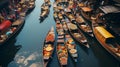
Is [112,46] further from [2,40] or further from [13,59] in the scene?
[2,40]

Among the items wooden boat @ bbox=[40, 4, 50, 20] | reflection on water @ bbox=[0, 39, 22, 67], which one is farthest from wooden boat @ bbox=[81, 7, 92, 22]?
reflection on water @ bbox=[0, 39, 22, 67]

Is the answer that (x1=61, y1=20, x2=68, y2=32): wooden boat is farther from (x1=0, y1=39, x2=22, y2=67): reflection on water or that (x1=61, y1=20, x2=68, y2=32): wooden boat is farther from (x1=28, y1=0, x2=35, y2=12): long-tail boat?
(x1=28, y1=0, x2=35, y2=12): long-tail boat

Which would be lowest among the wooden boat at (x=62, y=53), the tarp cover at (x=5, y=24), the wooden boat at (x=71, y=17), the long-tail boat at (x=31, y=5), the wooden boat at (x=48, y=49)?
the wooden boat at (x=62, y=53)

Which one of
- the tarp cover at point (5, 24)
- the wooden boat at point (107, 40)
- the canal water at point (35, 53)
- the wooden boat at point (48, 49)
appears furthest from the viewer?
the tarp cover at point (5, 24)

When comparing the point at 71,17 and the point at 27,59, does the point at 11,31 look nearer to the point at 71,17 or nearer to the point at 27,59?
the point at 27,59

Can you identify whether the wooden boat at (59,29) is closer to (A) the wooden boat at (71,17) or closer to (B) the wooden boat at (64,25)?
(B) the wooden boat at (64,25)

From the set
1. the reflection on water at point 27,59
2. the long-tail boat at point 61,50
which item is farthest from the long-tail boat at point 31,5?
the reflection on water at point 27,59

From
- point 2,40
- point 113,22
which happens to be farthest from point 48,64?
point 113,22
